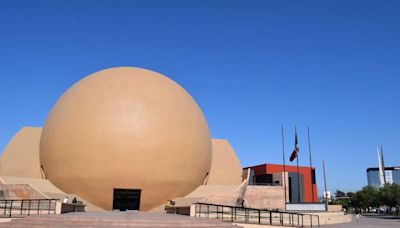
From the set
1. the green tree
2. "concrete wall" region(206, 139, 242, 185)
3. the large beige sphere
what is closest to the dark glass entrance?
the large beige sphere

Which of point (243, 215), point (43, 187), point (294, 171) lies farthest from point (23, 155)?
point (294, 171)

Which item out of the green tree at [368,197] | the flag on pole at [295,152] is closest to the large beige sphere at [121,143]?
the flag on pole at [295,152]

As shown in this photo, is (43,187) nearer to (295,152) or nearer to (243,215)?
(243,215)

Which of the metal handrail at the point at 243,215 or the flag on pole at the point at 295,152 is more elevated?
the flag on pole at the point at 295,152

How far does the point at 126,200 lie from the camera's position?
2559 centimetres

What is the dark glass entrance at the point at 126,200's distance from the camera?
2530 cm

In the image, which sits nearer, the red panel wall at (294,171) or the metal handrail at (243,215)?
the metal handrail at (243,215)

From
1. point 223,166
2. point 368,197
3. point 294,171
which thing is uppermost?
point 294,171

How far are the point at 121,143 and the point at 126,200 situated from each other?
4.47 metres

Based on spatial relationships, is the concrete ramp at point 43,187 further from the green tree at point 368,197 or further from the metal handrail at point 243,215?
the green tree at point 368,197

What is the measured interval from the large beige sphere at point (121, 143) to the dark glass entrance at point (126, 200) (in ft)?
2.17

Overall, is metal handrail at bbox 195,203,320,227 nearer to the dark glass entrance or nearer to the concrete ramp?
the dark glass entrance

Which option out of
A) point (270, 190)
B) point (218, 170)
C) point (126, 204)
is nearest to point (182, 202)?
point (126, 204)

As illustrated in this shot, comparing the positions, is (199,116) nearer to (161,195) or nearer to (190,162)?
(190,162)
